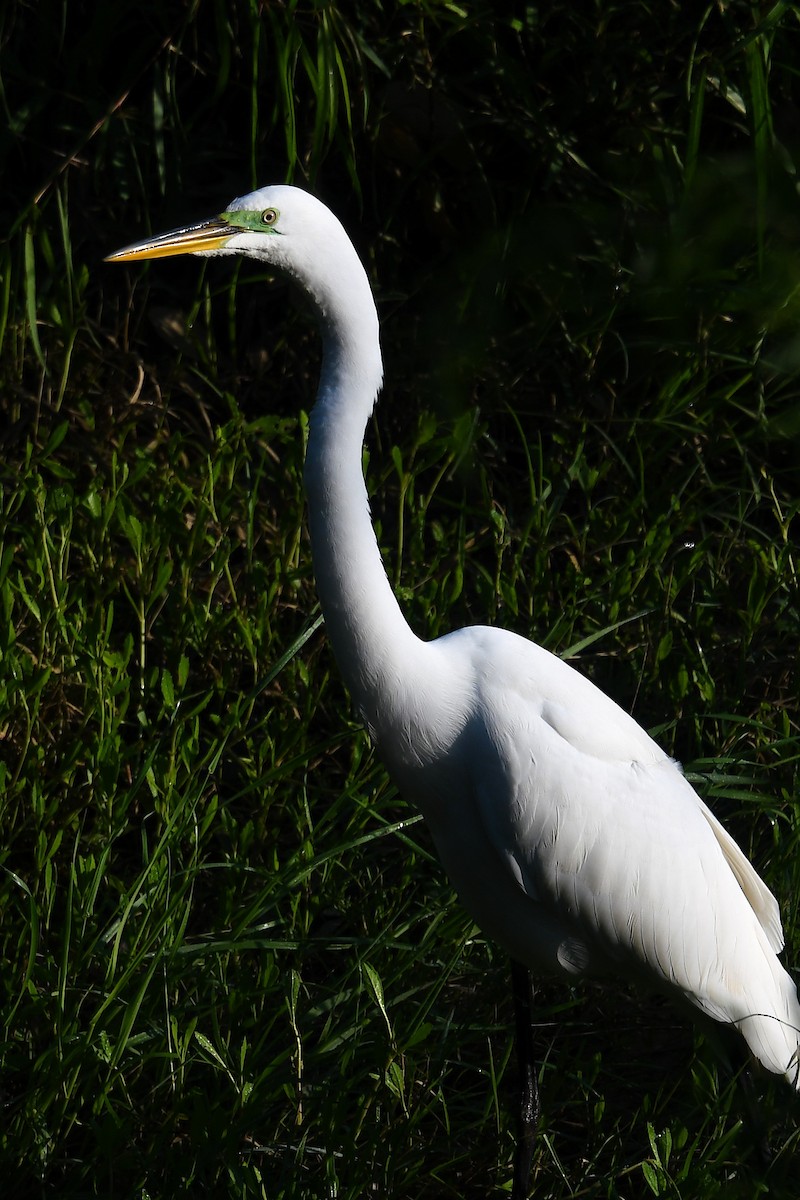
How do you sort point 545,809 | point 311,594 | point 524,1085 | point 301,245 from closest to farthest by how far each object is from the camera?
point 301,245 < point 545,809 < point 524,1085 < point 311,594

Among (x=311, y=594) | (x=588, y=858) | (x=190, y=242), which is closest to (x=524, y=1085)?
(x=588, y=858)

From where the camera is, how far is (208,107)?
2775mm

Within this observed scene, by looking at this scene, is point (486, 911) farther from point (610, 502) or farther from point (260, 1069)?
point (610, 502)

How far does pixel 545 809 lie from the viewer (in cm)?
163

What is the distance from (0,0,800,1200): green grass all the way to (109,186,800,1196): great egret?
141 millimetres

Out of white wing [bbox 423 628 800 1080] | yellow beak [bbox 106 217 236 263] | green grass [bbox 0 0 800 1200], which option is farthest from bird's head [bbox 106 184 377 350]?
white wing [bbox 423 628 800 1080]

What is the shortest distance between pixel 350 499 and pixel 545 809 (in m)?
0.48

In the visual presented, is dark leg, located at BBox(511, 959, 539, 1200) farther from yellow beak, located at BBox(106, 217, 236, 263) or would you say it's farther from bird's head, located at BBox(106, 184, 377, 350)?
yellow beak, located at BBox(106, 217, 236, 263)

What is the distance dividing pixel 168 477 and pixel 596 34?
1.20 meters

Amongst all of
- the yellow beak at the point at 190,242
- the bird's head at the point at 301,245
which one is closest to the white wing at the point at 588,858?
the bird's head at the point at 301,245

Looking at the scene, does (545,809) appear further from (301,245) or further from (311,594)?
(311,594)

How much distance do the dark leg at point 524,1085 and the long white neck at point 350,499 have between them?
0.53 metres

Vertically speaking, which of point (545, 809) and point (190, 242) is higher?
point (190, 242)

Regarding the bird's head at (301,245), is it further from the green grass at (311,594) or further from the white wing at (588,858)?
the white wing at (588,858)
